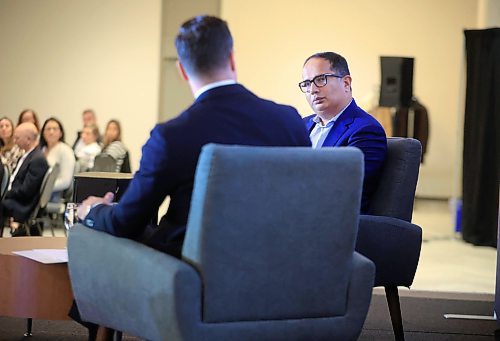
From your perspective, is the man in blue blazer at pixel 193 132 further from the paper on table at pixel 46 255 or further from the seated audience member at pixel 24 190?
the seated audience member at pixel 24 190

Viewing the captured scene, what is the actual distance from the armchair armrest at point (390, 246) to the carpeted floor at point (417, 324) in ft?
1.61

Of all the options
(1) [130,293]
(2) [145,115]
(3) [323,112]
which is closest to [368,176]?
(3) [323,112]

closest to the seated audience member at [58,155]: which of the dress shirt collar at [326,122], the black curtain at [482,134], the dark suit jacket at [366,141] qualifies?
the black curtain at [482,134]

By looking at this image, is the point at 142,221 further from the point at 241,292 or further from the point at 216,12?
the point at 216,12

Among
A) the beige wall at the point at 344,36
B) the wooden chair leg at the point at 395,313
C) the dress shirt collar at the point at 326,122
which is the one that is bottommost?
the wooden chair leg at the point at 395,313

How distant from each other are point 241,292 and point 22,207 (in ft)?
16.0

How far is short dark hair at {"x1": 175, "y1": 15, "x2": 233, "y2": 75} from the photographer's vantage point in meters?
2.69

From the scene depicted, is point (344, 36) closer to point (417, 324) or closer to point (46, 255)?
point (417, 324)

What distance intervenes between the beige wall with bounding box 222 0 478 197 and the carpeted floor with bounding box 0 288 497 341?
27.0 ft

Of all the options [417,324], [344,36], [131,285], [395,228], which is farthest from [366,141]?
[344,36]

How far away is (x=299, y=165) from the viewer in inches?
102

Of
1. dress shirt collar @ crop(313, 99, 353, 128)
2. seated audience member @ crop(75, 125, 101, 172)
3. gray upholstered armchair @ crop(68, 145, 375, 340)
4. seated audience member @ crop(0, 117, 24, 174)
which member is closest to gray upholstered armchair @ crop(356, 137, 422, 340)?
dress shirt collar @ crop(313, 99, 353, 128)

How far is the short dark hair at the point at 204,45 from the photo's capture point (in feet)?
8.83

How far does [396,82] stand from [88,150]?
341 cm
